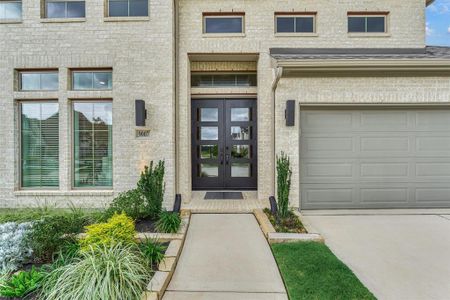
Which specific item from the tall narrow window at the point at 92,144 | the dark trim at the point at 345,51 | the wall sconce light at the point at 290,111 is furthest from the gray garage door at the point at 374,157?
the tall narrow window at the point at 92,144

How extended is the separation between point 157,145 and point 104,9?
3.65 m

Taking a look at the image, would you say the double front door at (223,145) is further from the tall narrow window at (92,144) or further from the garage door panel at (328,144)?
the tall narrow window at (92,144)

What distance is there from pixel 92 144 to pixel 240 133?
13.9 feet

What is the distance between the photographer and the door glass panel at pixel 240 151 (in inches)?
320

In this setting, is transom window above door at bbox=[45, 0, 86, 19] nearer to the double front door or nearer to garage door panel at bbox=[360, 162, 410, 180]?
the double front door

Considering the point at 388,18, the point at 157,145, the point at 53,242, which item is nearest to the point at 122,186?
the point at 157,145

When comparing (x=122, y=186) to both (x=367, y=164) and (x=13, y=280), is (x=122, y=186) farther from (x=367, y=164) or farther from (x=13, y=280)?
(x=367, y=164)

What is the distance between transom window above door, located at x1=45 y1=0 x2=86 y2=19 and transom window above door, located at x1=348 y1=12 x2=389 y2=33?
7266 millimetres

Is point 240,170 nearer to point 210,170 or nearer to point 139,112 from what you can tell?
point 210,170

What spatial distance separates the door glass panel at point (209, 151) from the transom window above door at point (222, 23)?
338cm

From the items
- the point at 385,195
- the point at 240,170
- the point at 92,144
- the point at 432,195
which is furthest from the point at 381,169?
the point at 92,144

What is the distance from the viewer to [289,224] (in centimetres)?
507

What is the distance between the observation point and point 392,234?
4.78m

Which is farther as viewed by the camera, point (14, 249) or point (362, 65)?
point (362, 65)
